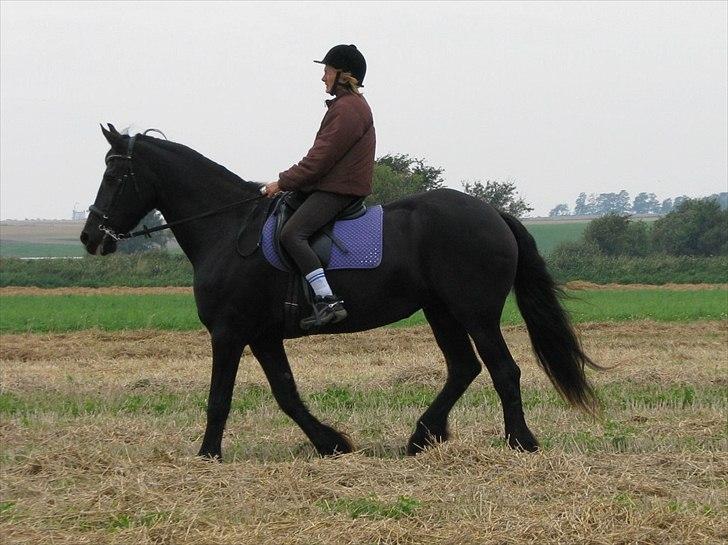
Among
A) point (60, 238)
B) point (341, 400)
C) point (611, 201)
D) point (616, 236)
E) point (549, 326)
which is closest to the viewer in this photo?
point (549, 326)

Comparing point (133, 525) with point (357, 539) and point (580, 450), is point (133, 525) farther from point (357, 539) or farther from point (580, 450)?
point (580, 450)

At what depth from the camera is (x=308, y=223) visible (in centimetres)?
768

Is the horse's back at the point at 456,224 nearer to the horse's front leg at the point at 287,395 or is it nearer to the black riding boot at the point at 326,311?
the black riding boot at the point at 326,311

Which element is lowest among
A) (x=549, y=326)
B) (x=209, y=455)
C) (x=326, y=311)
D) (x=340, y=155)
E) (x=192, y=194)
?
(x=209, y=455)

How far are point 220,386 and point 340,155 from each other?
1.91 m

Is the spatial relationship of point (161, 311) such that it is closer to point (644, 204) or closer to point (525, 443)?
point (525, 443)

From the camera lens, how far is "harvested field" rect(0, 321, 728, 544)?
537 cm

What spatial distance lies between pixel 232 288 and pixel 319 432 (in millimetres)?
1296

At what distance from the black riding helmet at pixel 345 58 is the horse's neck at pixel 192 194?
1.19 metres

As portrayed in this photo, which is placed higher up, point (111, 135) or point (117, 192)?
point (111, 135)

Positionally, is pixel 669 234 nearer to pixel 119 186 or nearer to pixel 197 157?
pixel 197 157

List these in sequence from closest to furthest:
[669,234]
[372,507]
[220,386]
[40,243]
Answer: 1. [372,507]
2. [220,386]
3. [669,234]
4. [40,243]

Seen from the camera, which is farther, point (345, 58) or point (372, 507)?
point (345, 58)

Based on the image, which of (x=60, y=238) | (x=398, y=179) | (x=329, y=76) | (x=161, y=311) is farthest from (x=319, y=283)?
(x=60, y=238)
